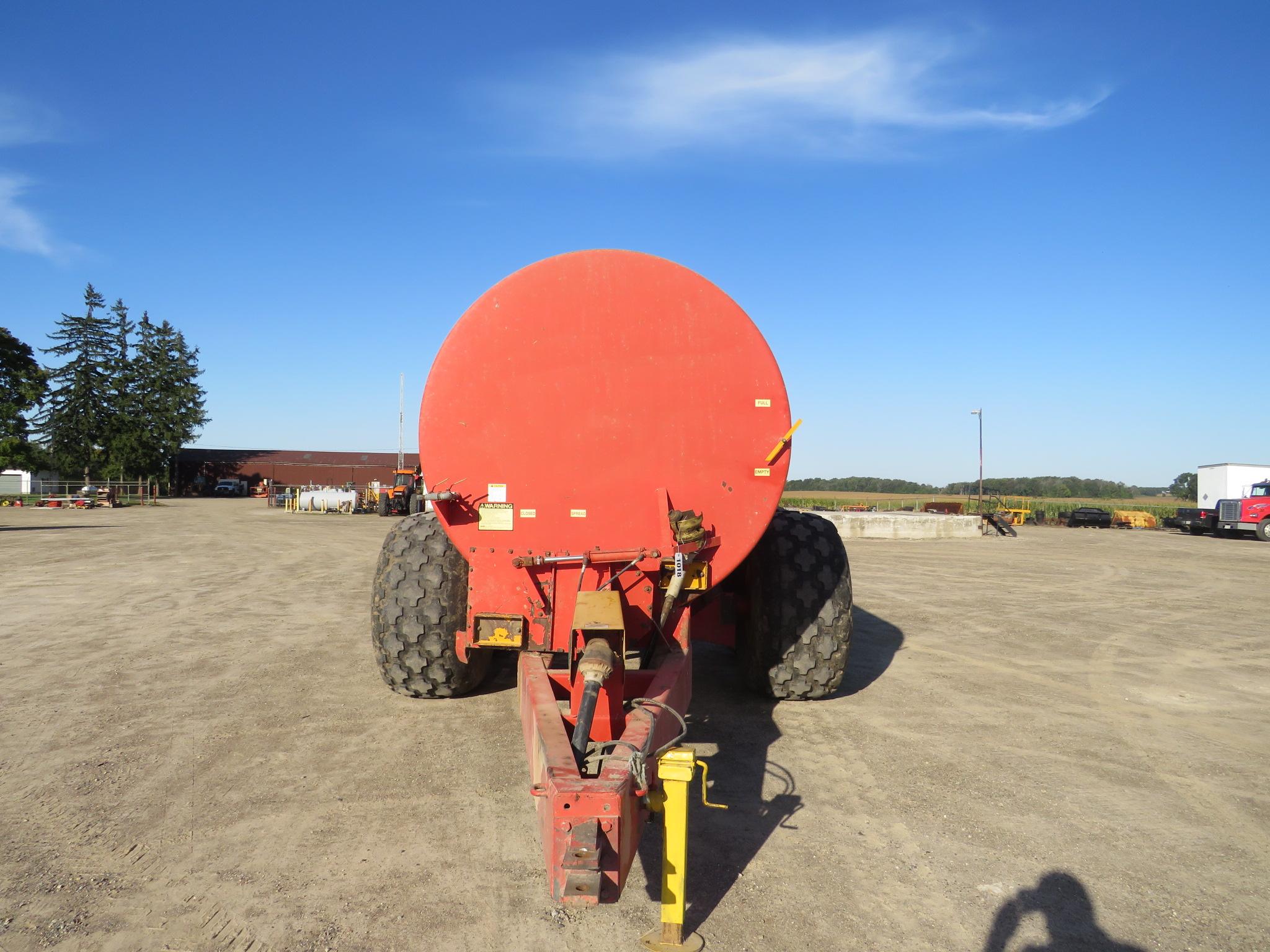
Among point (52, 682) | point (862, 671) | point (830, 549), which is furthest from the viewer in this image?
point (862, 671)

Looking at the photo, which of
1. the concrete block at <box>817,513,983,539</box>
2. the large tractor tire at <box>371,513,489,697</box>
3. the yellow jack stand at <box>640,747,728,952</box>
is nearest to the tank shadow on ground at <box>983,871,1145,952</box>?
the yellow jack stand at <box>640,747,728,952</box>

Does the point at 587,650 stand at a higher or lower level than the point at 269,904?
higher

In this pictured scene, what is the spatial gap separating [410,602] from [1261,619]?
11.6 metres

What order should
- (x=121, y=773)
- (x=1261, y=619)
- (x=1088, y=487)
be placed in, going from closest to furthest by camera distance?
1. (x=121, y=773)
2. (x=1261, y=619)
3. (x=1088, y=487)

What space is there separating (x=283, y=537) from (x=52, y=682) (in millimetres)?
15993

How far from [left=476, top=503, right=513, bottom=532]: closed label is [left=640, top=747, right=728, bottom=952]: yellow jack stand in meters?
2.10

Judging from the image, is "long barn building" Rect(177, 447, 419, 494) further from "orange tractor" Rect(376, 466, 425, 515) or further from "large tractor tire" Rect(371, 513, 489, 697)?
"large tractor tire" Rect(371, 513, 489, 697)

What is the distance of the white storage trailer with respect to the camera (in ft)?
114

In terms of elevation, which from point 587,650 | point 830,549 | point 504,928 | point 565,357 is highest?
point 565,357

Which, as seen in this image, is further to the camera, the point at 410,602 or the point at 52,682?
the point at 52,682

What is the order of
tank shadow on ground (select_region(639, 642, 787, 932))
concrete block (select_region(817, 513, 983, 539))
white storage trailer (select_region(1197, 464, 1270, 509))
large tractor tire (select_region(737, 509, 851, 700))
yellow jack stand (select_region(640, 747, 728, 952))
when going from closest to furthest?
yellow jack stand (select_region(640, 747, 728, 952))
tank shadow on ground (select_region(639, 642, 787, 932))
large tractor tire (select_region(737, 509, 851, 700))
concrete block (select_region(817, 513, 983, 539))
white storage trailer (select_region(1197, 464, 1270, 509))

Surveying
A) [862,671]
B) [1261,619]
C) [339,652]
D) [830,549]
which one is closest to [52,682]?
[339,652]

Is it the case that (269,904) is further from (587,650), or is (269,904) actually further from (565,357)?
(565,357)

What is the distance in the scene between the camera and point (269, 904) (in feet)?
10.5
